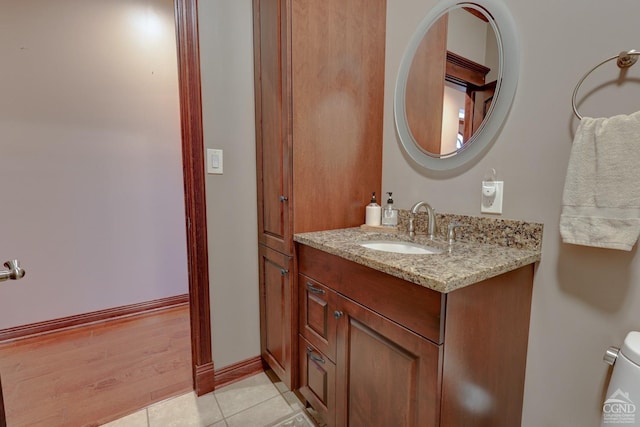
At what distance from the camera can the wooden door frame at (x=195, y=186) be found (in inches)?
50.1

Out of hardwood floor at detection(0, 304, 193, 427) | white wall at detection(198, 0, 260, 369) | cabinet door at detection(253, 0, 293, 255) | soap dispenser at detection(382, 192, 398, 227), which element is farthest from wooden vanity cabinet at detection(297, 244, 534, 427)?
hardwood floor at detection(0, 304, 193, 427)

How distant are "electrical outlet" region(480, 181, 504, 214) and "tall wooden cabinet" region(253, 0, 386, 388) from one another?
560mm

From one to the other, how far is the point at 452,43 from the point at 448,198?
2.20 ft

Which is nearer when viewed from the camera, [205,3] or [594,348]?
[594,348]

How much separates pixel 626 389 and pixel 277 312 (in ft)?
4.02

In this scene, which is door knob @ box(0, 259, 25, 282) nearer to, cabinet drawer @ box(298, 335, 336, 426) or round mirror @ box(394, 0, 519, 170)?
cabinet drawer @ box(298, 335, 336, 426)

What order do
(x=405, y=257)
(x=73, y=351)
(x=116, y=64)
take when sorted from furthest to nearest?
(x=116, y=64) < (x=73, y=351) < (x=405, y=257)

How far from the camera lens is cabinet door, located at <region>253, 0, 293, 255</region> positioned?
122 cm

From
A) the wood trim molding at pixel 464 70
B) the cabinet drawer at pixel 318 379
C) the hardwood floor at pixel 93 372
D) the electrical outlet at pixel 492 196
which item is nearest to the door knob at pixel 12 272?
the cabinet drawer at pixel 318 379

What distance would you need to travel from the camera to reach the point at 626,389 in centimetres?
67

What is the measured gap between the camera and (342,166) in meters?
1.38

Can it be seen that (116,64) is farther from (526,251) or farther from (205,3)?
(526,251)

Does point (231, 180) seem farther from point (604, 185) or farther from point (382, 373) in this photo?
point (604, 185)

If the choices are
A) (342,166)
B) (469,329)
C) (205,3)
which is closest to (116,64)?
(205,3)
